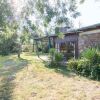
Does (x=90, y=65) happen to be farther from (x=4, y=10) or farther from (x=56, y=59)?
(x=56, y=59)

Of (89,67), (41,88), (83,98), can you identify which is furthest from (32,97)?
(89,67)

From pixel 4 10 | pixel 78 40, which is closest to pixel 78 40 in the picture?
pixel 78 40

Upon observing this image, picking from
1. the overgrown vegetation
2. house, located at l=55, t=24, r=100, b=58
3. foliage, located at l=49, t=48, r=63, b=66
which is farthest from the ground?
foliage, located at l=49, t=48, r=63, b=66

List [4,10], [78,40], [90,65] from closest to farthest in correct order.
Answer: [4,10]
[90,65]
[78,40]

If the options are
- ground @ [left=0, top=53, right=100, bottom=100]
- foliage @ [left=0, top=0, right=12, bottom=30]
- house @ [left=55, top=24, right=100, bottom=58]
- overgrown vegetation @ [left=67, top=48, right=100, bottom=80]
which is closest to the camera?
ground @ [left=0, top=53, right=100, bottom=100]

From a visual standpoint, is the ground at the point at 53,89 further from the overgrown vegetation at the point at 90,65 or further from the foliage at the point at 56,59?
the foliage at the point at 56,59

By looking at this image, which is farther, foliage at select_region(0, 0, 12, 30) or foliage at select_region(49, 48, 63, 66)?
foliage at select_region(49, 48, 63, 66)

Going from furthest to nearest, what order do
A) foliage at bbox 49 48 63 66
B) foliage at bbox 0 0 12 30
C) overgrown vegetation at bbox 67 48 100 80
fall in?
foliage at bbox 49 48 63 66
overgrown vegetation at bbox 67 48 100 80
foliage at bbox 0 0 12 30

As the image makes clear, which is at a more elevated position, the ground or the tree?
the tree

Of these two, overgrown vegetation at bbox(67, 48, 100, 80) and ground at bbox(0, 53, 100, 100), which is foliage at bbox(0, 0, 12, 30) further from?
overgrown vegetation at bbox(67, 48, 100, 80)

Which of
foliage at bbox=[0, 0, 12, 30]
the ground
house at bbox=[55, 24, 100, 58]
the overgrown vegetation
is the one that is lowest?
the ground

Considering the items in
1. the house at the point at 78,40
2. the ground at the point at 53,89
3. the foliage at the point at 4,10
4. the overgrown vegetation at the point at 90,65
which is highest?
the foliage at the point at 4,10

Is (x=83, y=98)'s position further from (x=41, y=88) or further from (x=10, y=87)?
(x=10, y=87)

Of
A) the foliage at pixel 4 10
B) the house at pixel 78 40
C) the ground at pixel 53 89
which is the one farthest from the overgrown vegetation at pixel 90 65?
the foliage at pixel 4 10
